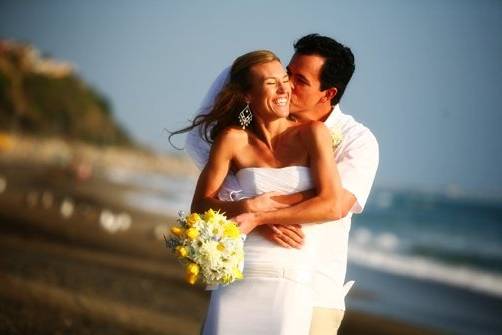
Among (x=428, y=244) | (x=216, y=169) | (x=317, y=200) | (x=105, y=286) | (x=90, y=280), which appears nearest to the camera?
(x=317, y=200)

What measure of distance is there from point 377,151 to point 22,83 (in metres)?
90.4

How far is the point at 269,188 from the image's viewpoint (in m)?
4.19

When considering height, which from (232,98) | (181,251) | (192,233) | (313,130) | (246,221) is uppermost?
(232,98)

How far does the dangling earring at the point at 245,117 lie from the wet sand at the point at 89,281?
4.84m

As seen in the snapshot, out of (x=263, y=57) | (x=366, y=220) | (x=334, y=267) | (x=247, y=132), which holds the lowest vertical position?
(x=366, y=220)

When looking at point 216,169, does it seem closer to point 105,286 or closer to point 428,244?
point 105,286

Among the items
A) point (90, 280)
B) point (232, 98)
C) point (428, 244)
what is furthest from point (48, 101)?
point (232, 98)

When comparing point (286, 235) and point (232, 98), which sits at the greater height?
point (232, 98)

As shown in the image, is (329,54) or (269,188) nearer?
(269,188)

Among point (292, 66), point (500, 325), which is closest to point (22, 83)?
point (500, 325)

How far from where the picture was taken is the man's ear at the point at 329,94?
14.7 ft

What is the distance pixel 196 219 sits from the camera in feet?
13.1

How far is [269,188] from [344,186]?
403mm

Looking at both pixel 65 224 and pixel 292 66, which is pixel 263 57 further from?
pixel 65 224
